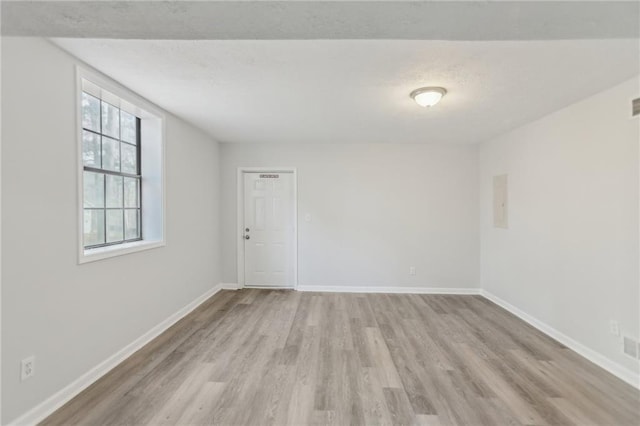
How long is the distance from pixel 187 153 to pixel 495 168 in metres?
4.35

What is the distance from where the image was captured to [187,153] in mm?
3609

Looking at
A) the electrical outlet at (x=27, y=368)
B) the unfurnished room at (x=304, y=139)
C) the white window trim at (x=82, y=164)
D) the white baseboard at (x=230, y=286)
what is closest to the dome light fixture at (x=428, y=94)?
the unfurnished room at (x=304, y=139)

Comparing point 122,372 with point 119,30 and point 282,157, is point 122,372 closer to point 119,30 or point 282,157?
point 119,30

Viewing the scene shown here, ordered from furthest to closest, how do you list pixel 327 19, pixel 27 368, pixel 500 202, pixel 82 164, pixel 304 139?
1. pixel 304 139
2. pixel 500 202
3. pixel 82 164
4. pixel 27 368
5. pixel 327 19

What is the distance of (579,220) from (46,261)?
4426 millimetres

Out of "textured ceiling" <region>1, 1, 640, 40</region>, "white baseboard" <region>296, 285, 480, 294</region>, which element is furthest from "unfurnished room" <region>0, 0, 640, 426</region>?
"white baseboard" <region>296, 285, 480, 294</region>

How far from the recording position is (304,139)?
4.32 metres

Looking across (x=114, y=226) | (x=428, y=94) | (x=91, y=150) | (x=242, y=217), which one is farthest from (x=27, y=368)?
(x=428, y=94)

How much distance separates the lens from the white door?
471 cm

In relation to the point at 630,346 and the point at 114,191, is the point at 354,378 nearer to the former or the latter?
the point at 630,346

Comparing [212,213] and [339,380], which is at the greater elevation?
[212,213]

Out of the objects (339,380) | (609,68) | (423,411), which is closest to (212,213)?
(339,380)

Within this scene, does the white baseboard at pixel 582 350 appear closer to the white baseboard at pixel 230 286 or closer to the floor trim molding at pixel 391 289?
the floor trim molding at pixel 391 289

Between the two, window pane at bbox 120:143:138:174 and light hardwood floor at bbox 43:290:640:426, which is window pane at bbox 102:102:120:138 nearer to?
window pane at bbox 120:143:138:174
